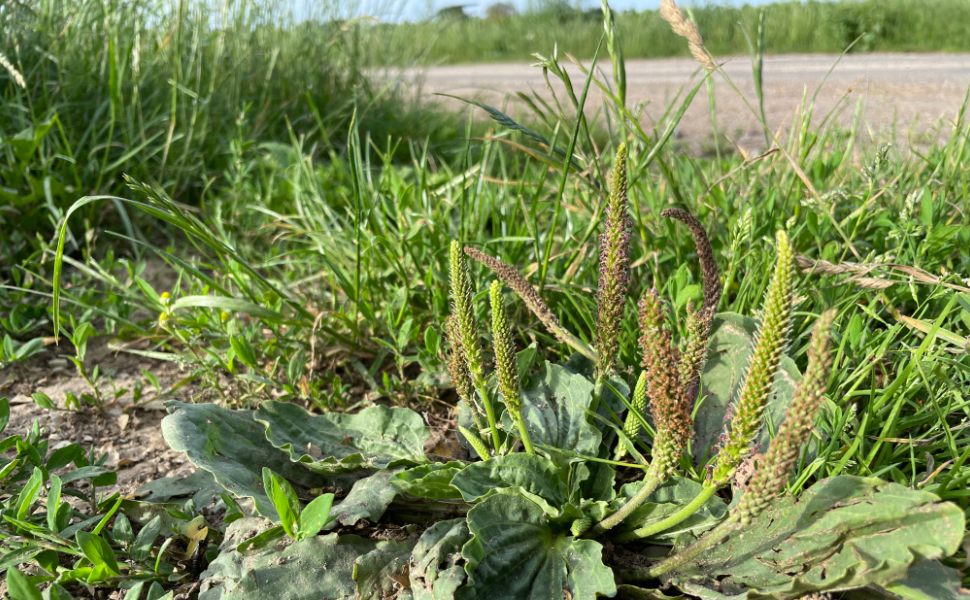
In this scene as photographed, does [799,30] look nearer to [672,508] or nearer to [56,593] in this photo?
[672,508]

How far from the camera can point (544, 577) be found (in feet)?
4.64

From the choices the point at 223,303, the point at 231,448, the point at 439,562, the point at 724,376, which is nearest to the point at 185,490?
the point at 231,448

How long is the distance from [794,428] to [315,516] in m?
0.95

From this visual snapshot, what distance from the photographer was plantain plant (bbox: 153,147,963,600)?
1.15m

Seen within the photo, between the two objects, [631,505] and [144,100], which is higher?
[144,100]

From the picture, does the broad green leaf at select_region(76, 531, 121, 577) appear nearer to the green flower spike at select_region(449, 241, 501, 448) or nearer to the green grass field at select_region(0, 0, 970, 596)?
the green grass field at select_region(0, 0, 970, 596)

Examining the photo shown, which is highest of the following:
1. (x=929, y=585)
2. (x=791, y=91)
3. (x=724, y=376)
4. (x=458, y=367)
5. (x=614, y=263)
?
(x=791, y=91)

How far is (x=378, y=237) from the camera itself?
2215 millimetres

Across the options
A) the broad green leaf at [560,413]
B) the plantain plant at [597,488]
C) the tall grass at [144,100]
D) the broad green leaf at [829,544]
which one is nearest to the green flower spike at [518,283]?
the plantain plant at [597,488]

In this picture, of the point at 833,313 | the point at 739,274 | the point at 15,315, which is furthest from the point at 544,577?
the point at 15,315

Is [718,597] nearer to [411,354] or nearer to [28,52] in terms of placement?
[411,354]

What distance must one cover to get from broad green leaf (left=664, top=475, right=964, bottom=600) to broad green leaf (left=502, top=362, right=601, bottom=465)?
362 mm

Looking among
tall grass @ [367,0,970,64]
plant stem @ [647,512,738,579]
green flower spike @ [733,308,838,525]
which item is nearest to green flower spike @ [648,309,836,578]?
green flower spike @ [733,308,838,525]

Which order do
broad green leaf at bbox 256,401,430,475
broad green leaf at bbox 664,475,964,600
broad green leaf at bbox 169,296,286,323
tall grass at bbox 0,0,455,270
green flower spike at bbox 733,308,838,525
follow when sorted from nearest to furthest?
green flower spike at bbox 733,308,838,525, broad green leaf at bbox 664,475,964,600, broad green leaf at bbox 256,401,430,475, broad green leaf at bbox 169,296,286,323, tall grass at bbox 0,0,455,270
